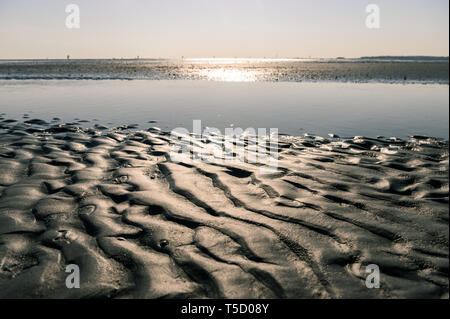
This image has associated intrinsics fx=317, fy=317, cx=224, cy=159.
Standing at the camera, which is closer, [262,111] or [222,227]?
[222,227]

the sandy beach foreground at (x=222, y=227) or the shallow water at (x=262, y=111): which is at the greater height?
the shallow water at (x=262, y=111)

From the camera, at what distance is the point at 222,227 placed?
4.46 metres

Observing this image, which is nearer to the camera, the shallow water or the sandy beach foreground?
the sandy beach foreground

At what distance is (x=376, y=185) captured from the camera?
5996 mm

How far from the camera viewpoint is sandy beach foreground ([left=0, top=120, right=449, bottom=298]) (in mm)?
3422

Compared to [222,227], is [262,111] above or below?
above

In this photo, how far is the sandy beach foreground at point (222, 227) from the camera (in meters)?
3.42

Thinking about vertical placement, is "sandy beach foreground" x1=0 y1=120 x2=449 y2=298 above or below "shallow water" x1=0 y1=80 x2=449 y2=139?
below

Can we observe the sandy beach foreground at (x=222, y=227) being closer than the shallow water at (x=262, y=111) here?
Yes

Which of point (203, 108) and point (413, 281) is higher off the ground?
point (203, 108)
